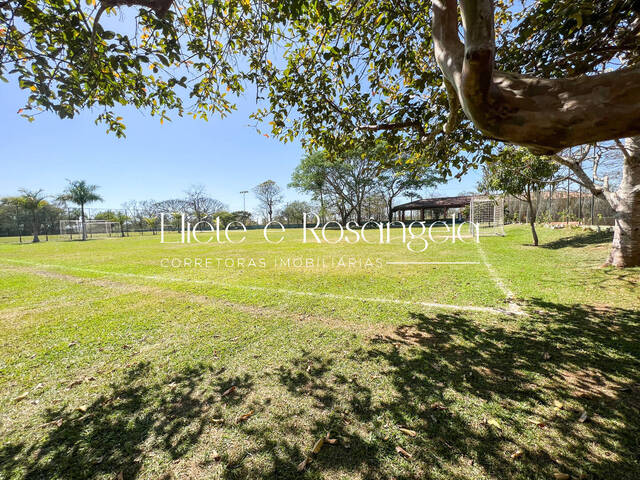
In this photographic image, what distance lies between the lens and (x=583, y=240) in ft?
35.8

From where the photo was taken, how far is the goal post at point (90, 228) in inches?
1497

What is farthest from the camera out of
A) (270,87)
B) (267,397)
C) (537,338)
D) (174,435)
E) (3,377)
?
(270,87)

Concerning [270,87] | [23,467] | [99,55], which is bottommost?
[23,467]

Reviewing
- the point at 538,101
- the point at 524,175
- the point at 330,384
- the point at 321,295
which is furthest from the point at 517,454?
the point at 524,175

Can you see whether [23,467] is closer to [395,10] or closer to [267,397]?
[267,397]

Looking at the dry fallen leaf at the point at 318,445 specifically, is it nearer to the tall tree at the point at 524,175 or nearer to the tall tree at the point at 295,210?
the tall tree at the point at 524,175

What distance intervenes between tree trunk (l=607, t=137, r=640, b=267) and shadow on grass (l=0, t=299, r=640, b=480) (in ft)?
15.3

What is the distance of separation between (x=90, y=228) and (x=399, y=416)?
5447 centimetres

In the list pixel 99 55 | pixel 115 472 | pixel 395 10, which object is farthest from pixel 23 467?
pixel 395 10

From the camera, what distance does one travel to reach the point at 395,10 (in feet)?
12.9

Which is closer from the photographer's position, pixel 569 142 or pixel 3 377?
pixel 569 142

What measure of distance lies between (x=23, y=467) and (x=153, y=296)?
440 centimetres

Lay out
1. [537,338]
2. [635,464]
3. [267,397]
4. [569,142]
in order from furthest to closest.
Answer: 1. [537,338]
2. [267,397]
3. [635,464]
4. [569,142]

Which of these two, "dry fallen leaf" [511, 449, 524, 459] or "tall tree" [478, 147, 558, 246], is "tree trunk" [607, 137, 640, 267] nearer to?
"tall tree" [478, 147, 558, 246]
